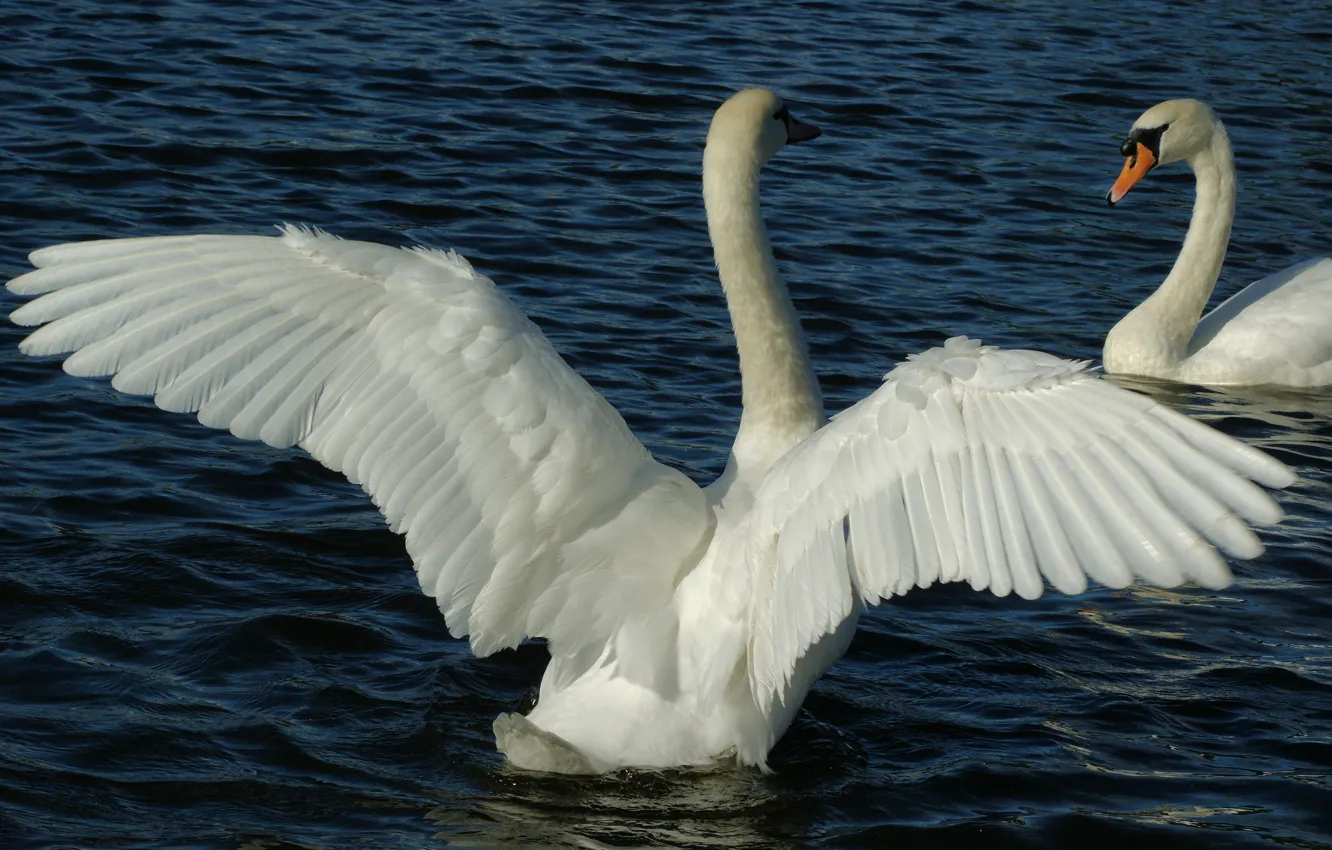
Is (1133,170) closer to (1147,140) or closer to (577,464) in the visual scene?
(1147,140)

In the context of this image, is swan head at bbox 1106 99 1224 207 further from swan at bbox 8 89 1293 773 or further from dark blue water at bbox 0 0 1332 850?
swan at bbox 8 89 1293 773

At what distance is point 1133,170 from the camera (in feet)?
35.7

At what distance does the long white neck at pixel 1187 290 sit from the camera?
9852 mm

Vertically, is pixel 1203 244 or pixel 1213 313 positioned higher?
pixel 1203 244

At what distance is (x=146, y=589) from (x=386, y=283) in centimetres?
195

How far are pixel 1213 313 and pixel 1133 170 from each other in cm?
100

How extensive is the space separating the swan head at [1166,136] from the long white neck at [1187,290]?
0.24 feet

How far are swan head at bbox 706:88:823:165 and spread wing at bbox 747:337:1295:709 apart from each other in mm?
1423

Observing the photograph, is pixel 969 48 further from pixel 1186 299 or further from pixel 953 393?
pixel 953 393

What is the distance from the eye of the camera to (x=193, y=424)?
7.96m

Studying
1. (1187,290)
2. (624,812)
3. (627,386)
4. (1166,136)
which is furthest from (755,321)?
(1166,136)

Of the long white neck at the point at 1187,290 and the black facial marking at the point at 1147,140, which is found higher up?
the black facial marking at the point at 1147,140

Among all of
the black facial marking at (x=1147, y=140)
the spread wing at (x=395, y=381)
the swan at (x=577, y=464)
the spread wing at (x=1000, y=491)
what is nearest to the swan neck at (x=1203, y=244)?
the black facial marking at (x=1147, y=140)

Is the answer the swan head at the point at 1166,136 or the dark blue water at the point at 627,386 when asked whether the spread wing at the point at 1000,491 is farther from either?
the swan head at the point at 1166,136
